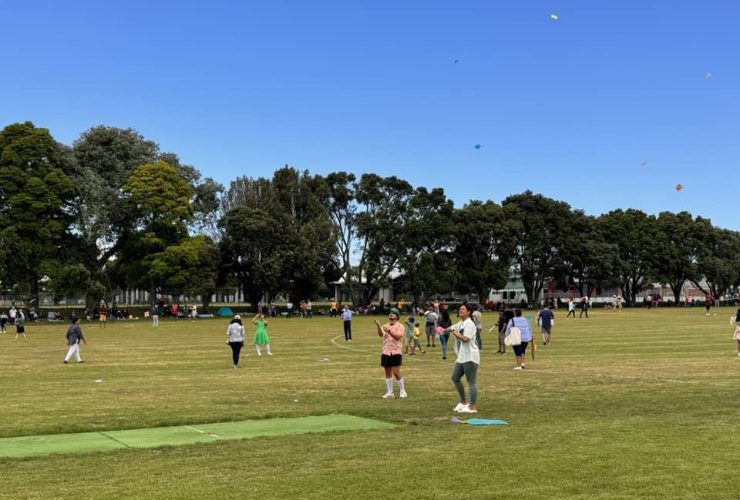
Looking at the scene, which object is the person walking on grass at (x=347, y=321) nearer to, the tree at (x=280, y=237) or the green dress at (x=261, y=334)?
the green dress at (x=261, y=334)

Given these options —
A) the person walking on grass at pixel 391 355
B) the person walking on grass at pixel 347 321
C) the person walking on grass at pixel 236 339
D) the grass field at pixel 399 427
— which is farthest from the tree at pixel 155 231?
the person walking on grass at pixel 391 355

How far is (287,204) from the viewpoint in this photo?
8150 cm

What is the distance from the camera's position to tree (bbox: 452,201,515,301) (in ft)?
269

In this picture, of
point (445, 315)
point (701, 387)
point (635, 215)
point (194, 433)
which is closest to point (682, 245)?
point (635, 215)

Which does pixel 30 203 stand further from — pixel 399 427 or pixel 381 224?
pixel 399 427

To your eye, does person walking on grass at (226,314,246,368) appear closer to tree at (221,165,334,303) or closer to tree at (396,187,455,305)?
tree at (221,165,334,303)

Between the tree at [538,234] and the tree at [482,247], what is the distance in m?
A: 3.58

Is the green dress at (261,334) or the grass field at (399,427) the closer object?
the grass field at (399,427)

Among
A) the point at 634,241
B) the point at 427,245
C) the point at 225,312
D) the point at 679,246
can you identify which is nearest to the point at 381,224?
the point at 427,245

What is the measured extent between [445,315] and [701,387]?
35.6 ft

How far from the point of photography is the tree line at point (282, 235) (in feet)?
200

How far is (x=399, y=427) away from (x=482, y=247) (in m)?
74.0

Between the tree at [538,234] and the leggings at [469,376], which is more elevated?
the tree at [538,234]

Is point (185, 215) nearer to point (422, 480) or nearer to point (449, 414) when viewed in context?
point (449, 414)
